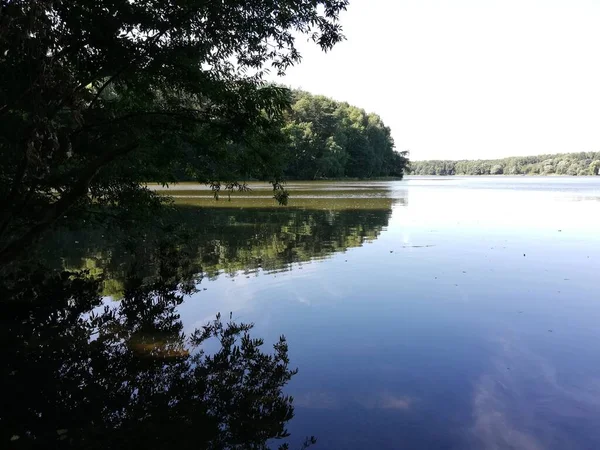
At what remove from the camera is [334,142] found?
329 ft

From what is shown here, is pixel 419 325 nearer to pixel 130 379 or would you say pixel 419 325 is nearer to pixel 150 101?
pixel 130 379

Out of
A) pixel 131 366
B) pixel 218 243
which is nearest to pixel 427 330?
pixel 131 366

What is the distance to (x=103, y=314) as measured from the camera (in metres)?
8.38

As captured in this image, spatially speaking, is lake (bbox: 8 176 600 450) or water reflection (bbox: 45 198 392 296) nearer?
lake (bbox: 8 176 600 450)

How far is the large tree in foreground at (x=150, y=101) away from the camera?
→ 6711mm

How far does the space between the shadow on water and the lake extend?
0.33 meters

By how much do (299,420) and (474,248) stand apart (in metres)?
12.8

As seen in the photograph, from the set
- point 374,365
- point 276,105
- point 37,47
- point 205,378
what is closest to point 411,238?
point 276,105

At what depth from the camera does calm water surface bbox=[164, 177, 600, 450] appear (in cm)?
498

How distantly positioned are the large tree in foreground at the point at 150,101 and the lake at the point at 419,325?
2.57 meters

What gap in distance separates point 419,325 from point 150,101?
277 inches

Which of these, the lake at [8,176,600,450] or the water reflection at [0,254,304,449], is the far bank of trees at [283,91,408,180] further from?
the water reflection at [0,254,304,449]

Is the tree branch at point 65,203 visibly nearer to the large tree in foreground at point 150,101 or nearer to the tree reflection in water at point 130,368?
the large tree in foreground at point 150,101

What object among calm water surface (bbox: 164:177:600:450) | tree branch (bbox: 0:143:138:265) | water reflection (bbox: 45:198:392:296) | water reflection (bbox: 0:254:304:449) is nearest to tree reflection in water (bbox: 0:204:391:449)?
water reflection (bbox: 0:254:304:449)
